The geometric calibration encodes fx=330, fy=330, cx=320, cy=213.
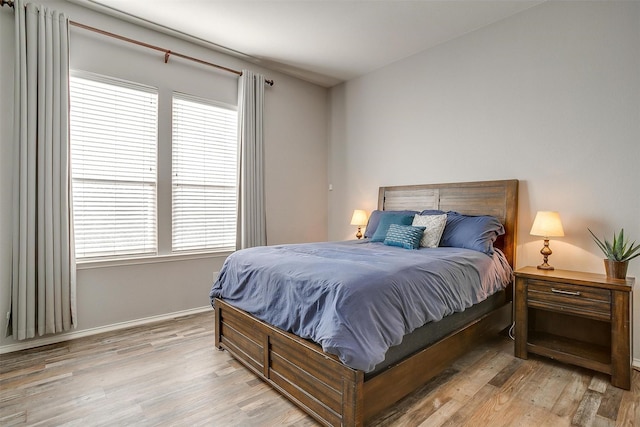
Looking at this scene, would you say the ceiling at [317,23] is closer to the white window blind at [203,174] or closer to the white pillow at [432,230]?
the white window blind at [203,174]

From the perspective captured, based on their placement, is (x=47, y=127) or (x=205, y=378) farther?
(x=47, y=127)

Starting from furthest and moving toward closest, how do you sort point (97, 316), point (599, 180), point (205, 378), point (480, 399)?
point (97, 316) < point (599, 180) < point (205, 378) < point (480, 399)

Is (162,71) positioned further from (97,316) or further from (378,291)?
(378,291)

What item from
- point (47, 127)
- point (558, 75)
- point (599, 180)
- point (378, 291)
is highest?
point (558, 75)

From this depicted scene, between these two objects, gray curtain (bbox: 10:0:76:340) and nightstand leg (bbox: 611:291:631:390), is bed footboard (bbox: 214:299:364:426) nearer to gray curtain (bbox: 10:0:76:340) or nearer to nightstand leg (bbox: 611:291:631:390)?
gray curtain (bbox: 10:0:76:340)

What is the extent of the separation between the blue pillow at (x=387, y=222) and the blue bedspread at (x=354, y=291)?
2.35 feet

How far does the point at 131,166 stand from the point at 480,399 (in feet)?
11.2

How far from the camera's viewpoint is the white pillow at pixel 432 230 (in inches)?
116

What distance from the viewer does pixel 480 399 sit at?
1921 mm

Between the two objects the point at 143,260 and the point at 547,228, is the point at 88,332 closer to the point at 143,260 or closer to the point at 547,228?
the point at 143,260

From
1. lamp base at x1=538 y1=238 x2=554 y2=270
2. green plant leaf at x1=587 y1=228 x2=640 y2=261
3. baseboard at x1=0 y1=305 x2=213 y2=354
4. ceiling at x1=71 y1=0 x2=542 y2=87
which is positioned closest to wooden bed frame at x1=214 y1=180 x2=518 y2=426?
lamp base at x1=538 y1=238 x2=554 y2=270

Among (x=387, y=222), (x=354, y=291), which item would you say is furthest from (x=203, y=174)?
(x=354, y=291)

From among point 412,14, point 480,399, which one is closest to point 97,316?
point 480,399

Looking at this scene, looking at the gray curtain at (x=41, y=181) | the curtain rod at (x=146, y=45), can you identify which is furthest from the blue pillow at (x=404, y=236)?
the gray curtain at (x=41, y=181)
